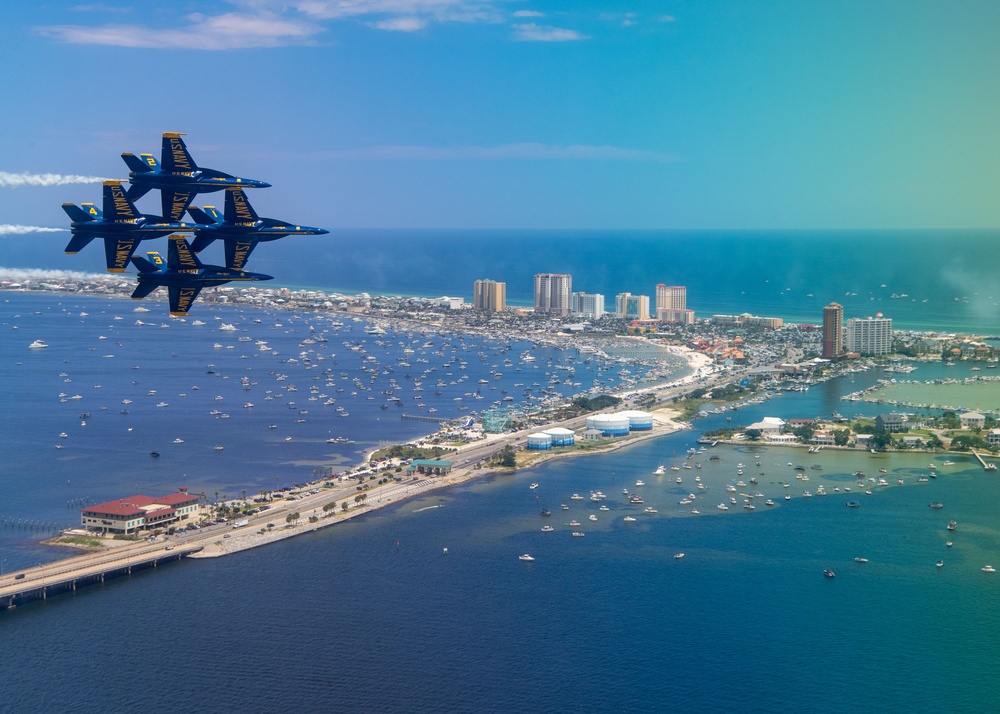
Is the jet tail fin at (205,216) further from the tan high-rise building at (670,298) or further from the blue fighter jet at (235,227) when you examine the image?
the tan high-rise building at (670,298)

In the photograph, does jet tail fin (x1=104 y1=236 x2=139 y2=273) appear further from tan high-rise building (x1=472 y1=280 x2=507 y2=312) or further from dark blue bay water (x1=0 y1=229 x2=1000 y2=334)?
tan high-rise building (x1=472 y1=280 x2=507 y2=312)

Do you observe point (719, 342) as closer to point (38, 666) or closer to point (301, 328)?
point (301, 328)

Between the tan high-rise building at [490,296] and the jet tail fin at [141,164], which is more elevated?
the jet tail fin at [141,164]

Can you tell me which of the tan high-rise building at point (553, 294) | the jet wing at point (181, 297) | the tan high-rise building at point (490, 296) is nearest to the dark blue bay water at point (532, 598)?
the jet wing at point (181, 297)

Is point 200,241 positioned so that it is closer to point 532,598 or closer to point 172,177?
point 172,177

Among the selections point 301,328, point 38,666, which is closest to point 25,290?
point 301,328

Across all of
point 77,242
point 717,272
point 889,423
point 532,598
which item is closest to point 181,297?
point 77,242
